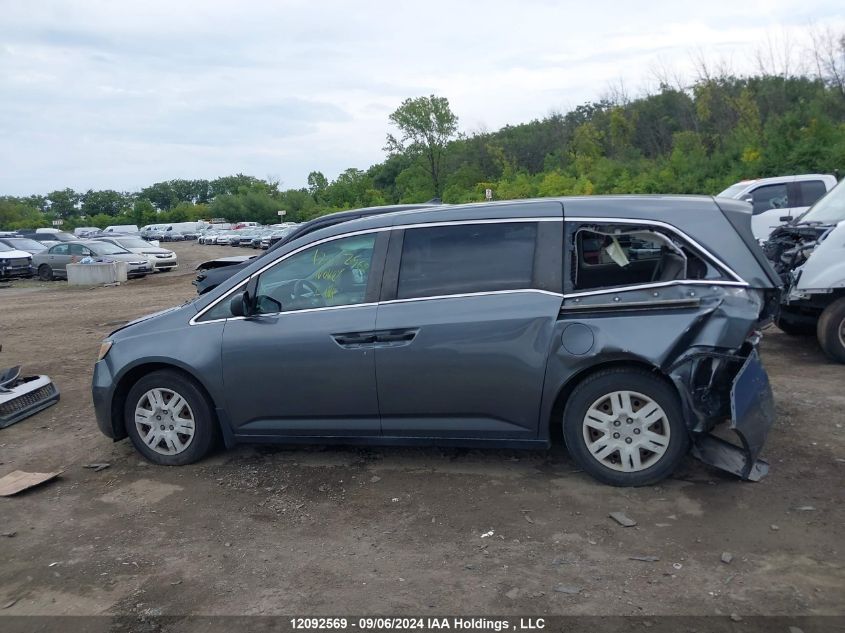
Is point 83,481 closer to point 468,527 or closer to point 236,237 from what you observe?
point 468,527

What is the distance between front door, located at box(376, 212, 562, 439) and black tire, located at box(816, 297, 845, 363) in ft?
13.5

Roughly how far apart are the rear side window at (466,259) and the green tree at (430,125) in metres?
57.4

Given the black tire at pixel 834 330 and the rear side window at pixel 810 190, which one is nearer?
the black tire at pixel 834 330

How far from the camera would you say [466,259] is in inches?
202

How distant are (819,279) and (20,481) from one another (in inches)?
289

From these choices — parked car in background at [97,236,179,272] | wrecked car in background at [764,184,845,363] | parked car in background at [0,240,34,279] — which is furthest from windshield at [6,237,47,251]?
wrecked car in background at [764,184,845,363]

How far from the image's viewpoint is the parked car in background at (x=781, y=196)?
49.7 ft

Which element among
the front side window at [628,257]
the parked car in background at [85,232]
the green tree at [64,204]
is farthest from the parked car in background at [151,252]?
the green tree at [64,204]

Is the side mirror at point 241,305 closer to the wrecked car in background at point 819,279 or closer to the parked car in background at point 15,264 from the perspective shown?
the wrecked car in background at point 819,279

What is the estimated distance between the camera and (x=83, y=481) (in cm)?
570

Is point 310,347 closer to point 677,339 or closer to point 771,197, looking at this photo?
point 677,339

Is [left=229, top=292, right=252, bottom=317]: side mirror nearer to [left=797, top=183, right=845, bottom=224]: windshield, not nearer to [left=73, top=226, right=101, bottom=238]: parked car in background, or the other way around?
[left=797, top=183, right=845, bottom=224]: windshield

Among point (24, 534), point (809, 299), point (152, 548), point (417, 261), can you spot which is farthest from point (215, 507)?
point (809, 299)

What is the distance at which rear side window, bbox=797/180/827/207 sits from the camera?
15141 mm
